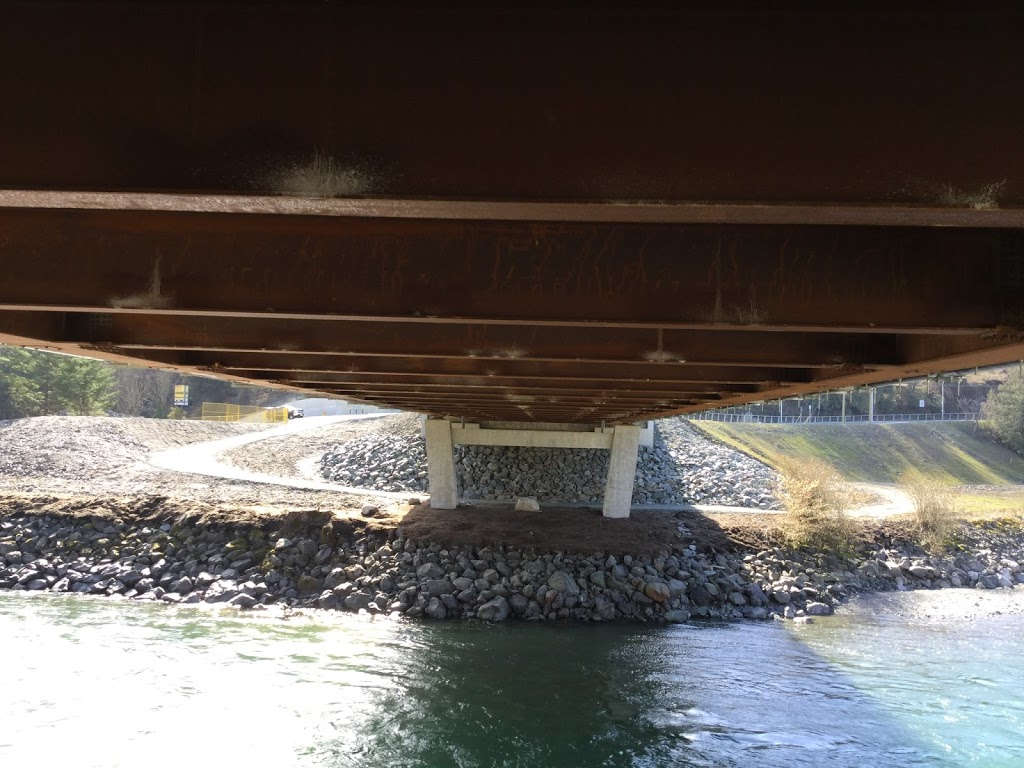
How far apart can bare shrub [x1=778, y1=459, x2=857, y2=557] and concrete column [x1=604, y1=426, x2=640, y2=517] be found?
5.89 metres

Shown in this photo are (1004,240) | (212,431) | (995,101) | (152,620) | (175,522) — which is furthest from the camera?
(212,431)

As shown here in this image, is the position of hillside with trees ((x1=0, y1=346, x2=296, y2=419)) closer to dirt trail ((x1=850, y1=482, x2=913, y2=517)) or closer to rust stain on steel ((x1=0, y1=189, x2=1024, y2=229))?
dirt trail ((x1=850, y1=482, x2=913, y2=517))

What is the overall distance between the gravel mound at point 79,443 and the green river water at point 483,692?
16.6m

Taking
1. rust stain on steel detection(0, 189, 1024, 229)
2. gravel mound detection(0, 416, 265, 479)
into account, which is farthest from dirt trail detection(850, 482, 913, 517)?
gravel mound detection(0, 416, 265, 479)

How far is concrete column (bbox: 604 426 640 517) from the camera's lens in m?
30.2

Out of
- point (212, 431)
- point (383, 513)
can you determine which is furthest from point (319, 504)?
point (212, 431)

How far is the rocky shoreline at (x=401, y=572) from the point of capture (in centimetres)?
2111

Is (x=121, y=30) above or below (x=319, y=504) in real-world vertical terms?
above

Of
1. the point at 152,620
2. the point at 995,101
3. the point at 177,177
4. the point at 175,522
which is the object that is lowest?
the point at 152,620

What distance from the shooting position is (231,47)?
362cm

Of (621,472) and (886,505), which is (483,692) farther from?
(886,505)

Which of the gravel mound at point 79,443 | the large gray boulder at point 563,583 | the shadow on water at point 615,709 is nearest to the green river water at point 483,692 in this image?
the shadow on water at point 615,709

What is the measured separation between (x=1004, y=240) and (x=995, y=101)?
8.13 feet

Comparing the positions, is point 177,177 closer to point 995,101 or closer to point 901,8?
point 901,8
